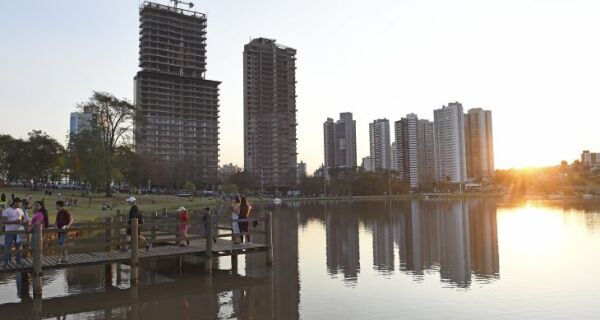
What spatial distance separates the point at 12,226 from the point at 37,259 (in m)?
2.14

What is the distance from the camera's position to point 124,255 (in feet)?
64.1

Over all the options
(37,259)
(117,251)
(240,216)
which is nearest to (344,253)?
(240,216)

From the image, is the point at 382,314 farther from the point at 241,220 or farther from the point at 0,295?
the point at 0,295

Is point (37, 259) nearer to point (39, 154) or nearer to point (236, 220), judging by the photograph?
point (236, 220)

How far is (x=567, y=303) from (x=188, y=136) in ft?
570

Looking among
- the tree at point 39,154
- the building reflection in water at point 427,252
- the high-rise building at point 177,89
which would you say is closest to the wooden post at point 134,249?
the building reflection in water at point 427,252

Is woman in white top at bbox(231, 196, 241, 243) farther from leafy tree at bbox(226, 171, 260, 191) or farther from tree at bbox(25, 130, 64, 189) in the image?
leafy tree at bbox(226, 171, 260, 191)

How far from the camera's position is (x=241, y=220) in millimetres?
22734

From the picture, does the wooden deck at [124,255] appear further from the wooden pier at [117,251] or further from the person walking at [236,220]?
the person walking at [236,220]

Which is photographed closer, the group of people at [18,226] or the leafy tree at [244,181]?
the group of people at [18,226]

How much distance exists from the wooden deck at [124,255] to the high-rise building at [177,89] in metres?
147

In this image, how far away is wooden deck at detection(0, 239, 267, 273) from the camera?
1723 centimetres

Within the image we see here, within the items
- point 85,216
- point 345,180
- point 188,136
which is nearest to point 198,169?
point 188,136

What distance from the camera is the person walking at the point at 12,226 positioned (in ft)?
55.8
